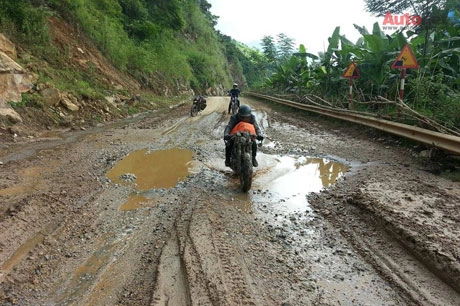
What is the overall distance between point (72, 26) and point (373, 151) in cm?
1516

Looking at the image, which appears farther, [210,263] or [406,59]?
→ [406,59]

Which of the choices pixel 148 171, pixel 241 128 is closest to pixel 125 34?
pixel 148 171

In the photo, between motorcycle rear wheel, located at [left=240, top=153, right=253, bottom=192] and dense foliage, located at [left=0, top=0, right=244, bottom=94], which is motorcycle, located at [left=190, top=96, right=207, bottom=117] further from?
motorcycle rear wheel, located at [left=240, top=153, right=253, bottom=192]

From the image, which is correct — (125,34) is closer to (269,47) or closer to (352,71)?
(352,71)

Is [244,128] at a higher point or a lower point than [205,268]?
higher

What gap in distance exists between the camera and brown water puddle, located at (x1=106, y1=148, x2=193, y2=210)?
503 cm

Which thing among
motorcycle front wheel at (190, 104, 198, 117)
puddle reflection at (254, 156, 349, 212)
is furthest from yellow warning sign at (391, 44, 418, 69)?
motorcycle front wheel at (190, 104, 198, 117)

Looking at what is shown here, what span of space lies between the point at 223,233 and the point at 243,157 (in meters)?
1.83

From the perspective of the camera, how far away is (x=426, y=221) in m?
3.37

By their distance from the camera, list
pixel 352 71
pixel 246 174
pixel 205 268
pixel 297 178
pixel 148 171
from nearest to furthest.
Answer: pixel 205 268, pixel 246 174, pixel 297 178, pixel 148 171, pixel 352 71

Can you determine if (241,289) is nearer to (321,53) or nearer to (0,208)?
(0,208)

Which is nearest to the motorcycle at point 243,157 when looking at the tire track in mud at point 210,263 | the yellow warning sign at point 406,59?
the tire track in mud at point 210,263

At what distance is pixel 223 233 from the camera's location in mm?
3559

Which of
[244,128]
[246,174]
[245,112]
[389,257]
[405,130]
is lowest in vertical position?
[389,257]
